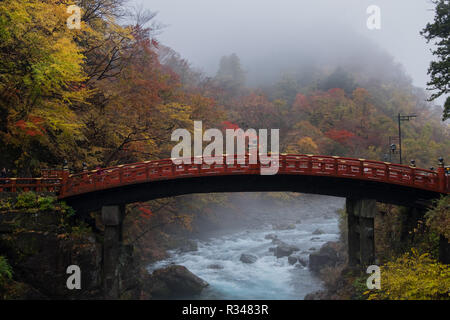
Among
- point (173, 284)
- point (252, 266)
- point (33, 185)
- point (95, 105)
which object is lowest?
point (173, 284)

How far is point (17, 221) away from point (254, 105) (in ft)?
135

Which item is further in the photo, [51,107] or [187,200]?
[187,200]

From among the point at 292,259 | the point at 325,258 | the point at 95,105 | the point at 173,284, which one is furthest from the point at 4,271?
the point at 325,258

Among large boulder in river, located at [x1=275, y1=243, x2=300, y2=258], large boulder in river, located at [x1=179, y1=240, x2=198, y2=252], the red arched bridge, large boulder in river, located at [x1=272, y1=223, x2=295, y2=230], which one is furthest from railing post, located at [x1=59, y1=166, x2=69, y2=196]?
large boulder in river, located at [x1=272, y1=223, x2=295, y2=230]

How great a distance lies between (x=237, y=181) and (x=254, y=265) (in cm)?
1389

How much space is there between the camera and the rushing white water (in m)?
25.6

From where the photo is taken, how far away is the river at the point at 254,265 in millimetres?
25625

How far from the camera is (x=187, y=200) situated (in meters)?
32.0

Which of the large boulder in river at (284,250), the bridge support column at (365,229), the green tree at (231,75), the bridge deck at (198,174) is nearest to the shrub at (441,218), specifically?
the bridge deck at (198,174)

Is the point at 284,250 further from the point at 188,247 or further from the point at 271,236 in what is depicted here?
the point at 188,247

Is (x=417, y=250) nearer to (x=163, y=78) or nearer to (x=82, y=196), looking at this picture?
(x=82, y=196)

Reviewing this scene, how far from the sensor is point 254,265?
103ft

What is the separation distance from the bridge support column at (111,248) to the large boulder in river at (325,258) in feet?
57.3
